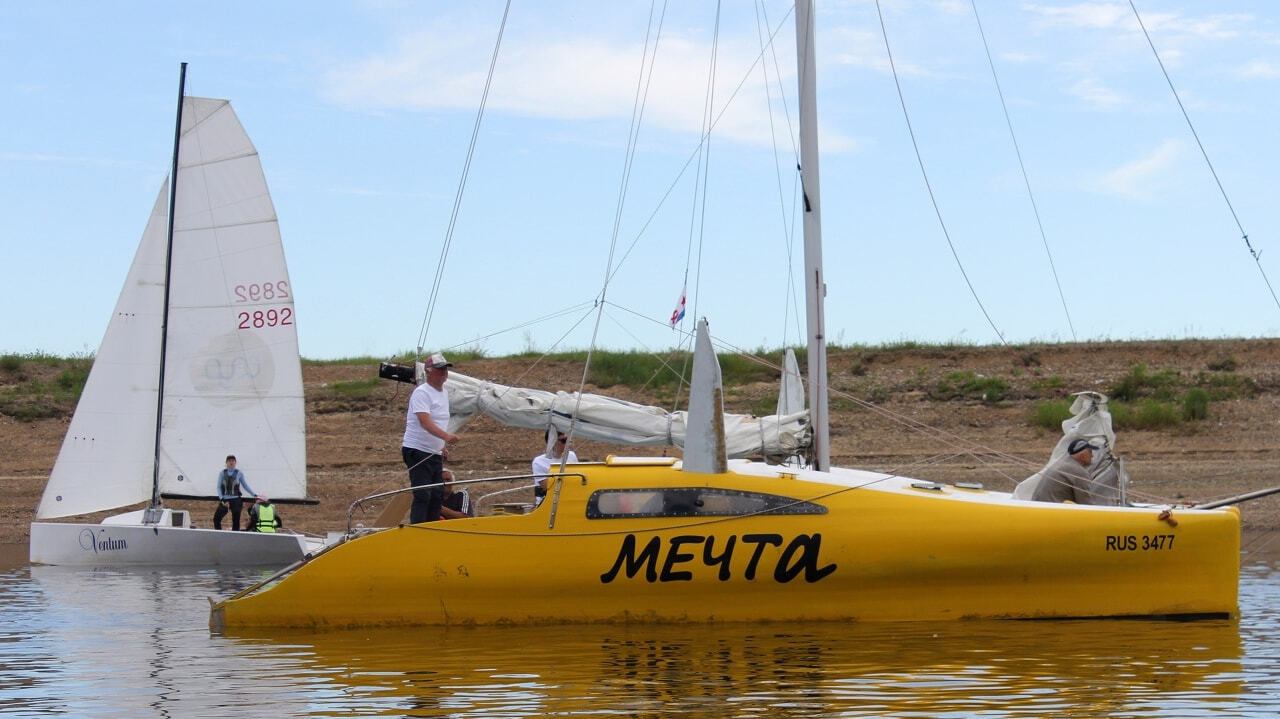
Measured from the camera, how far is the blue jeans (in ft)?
40.7

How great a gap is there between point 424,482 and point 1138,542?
Result: 577cm

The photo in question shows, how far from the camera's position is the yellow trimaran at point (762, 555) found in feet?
38.1

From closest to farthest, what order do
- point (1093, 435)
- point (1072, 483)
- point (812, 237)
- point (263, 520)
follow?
point (1072, 483) < point (1093, 435) < point (812, 237) < point (263, 520)

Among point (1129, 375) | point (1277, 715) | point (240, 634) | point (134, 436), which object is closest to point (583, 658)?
point (240, 634)

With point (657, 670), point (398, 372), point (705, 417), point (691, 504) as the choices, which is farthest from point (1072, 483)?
point (398, 372)

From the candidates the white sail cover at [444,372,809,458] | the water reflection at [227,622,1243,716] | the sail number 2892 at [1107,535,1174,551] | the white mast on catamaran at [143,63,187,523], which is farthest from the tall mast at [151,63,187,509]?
the sail number 2892 at [1107,535,1174,551]

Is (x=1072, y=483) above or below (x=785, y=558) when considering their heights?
above

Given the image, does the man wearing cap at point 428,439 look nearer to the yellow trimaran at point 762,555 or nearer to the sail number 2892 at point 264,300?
the yellow trimaran at point 762,555

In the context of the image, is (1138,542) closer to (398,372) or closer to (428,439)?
(428,439)

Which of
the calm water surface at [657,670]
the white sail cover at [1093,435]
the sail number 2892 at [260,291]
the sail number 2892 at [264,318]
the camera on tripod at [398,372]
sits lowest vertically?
the calm water surface at [657,670]

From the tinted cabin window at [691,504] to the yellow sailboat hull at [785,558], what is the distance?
0.01 metres

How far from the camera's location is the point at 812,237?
45.3 feet

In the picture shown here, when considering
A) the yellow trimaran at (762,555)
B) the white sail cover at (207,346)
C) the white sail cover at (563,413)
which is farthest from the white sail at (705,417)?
the white sail cover at (207,346)

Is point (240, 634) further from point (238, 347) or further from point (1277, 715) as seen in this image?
point (238, 347)
